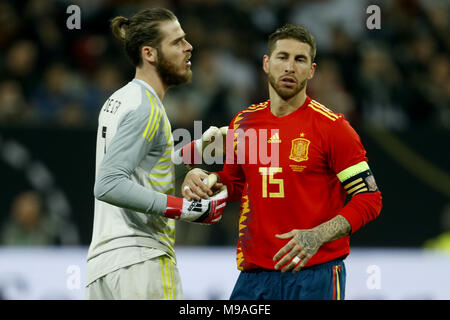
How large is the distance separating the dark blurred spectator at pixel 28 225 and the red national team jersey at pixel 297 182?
4.43 metres

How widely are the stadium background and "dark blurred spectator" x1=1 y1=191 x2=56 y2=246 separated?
0.01m

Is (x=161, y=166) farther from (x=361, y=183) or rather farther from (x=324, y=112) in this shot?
(x=361, y=183)

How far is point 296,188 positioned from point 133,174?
99 centimetres

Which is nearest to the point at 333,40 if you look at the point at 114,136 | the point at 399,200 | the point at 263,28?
the point at 263,28

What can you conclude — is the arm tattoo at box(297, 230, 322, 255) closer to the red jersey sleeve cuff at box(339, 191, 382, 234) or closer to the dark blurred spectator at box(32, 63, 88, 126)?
the red jersey sleeve cuff at box(339, 191, 382, 234)

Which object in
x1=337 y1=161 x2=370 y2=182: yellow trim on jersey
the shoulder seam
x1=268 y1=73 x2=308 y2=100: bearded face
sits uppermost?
x1=268 y1=73 x2=308 y2=100: bearded face

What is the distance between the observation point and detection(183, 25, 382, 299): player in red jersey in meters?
4.18

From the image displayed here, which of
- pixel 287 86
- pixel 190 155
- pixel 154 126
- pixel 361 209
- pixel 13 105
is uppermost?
pixel 13 105

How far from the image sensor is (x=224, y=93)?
30.3ft

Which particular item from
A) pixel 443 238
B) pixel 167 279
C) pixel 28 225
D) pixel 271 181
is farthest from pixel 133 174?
pixel 443 238

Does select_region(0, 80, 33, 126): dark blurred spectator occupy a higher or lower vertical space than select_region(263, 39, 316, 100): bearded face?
higher

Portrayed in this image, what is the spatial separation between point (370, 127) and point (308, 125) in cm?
462

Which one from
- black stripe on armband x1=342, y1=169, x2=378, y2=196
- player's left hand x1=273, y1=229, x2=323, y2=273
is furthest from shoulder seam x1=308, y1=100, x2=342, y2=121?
player's left hand x1=273, y1=229, x2=323, y2=273

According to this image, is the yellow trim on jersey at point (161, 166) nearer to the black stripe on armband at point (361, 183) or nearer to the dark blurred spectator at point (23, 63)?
the black stripe on armband at point (361, 183)
